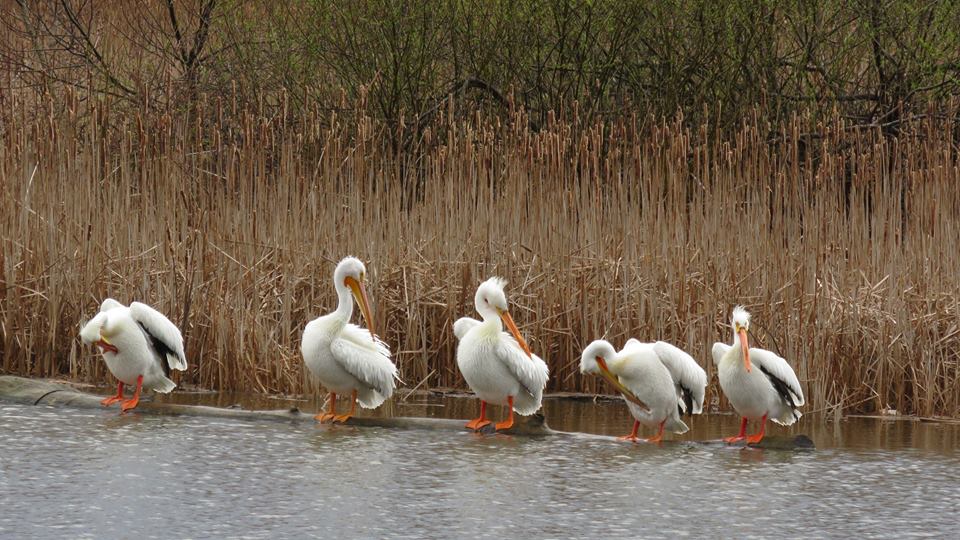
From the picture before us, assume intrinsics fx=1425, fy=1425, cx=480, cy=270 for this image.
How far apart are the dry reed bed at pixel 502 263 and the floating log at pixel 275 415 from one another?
1.15m

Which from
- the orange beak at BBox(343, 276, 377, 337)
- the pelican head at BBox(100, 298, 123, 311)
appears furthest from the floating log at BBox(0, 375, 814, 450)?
the orange beak at BBox(343, 276, 377, 337)

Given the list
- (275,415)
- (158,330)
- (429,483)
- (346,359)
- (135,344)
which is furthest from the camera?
(158,330)

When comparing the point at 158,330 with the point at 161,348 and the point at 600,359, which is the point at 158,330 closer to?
the point at 161,348

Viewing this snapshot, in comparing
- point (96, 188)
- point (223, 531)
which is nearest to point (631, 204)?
point (96, 188)

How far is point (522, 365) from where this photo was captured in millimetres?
7465

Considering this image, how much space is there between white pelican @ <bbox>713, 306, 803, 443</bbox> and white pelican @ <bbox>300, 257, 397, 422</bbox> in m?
1.80

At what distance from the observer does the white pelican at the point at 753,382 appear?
724 cm

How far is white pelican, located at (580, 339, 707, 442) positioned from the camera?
7277 millimetres

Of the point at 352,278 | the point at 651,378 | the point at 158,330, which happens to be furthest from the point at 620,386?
the point at 158,330

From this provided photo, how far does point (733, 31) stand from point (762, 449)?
6.63 metres

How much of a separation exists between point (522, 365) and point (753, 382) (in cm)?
119

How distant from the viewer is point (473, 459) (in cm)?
668

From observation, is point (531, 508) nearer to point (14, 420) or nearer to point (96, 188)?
point (14, 420)

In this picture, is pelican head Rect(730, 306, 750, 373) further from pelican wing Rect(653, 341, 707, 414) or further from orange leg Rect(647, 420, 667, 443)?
orange leg Rect(647, 420, 667, 443)
